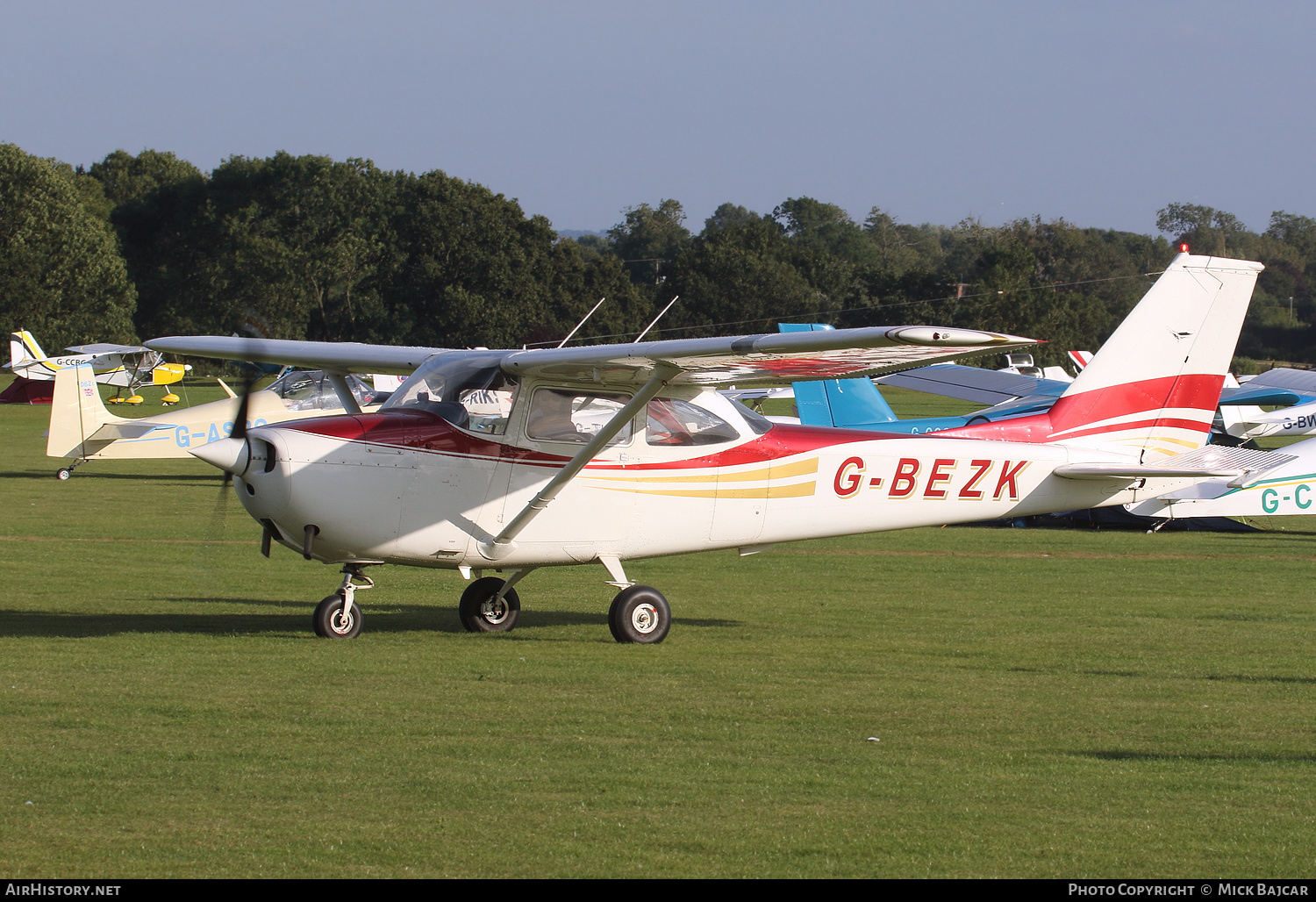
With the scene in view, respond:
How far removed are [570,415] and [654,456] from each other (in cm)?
73

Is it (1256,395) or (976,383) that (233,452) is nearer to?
(976,383)

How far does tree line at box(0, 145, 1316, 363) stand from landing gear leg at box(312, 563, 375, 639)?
60586mm

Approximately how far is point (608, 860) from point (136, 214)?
9234 centimetres

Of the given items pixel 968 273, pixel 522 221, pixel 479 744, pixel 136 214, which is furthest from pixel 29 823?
pixel 968 273

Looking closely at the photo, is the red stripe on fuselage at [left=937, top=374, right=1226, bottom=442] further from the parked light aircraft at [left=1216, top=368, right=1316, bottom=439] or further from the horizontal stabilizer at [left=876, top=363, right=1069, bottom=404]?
the parked light aircraft at [left=1216, top=368, right=1316, bottom=439]

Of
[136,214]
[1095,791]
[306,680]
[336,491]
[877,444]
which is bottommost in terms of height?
[306,680]

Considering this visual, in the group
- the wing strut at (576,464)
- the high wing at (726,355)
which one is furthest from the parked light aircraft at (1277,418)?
the wing strut at (576,464)

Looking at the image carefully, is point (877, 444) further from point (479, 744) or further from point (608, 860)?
point (608, 860)

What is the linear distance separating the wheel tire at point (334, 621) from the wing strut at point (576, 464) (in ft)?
3.65

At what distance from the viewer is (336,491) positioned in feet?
29.9

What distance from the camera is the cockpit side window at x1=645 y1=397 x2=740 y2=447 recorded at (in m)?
10.1

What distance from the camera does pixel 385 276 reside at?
→ 8144 centimetres

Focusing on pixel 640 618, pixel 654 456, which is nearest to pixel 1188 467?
pixel 654 456

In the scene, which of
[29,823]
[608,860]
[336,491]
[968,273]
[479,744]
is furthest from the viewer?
→ [968,273]
